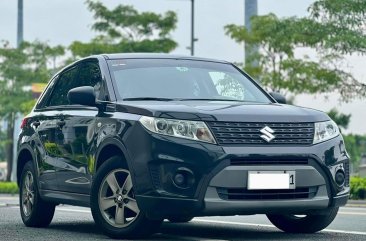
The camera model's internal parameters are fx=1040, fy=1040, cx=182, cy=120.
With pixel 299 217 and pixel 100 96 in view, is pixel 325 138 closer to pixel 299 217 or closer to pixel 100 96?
pixel 299 217

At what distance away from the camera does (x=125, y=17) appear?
46219mm

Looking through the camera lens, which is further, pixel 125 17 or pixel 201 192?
pixel 125 17

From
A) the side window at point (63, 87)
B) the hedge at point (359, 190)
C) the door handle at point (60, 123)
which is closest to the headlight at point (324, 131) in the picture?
the door handle at point (60, 123)

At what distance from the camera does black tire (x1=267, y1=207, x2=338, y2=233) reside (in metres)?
8.89

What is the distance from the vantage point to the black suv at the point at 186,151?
7789 mm

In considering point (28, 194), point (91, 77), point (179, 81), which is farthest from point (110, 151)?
point (28, 194)

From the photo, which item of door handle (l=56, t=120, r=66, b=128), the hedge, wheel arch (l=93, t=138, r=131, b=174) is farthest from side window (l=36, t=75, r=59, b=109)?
the hedge

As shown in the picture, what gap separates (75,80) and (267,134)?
2751 mm

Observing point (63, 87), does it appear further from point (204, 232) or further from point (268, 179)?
point (268, 179)

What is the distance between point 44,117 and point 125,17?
3626cm

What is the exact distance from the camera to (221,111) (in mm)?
8023

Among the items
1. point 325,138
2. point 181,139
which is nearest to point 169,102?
point 181,139

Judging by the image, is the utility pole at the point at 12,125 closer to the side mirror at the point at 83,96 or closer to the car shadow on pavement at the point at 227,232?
the car shadow on pavement at the point at 227,232

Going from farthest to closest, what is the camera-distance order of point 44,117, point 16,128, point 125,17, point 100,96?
1. point 16,128
2. point 125,17
3. point 44,117
4. point 100,96
